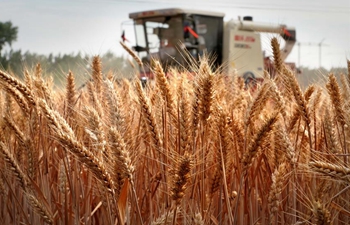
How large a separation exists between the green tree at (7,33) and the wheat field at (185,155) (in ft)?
131

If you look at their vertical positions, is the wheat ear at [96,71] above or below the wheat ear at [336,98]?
above

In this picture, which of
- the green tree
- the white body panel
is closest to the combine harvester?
the white body panel

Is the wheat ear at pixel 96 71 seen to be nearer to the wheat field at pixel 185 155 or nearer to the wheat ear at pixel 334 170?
the wheat field at pixel 185 155

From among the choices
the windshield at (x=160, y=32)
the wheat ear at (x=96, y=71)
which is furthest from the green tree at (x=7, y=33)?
the wheat ear at (x=96, y=71)

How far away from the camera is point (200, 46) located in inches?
598

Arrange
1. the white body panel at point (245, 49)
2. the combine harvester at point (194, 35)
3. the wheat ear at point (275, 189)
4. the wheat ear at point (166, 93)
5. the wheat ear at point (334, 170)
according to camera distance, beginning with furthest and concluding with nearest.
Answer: the white body panel at point (245, 49) < the combine harvester at point (194, 35) < the wheat ear at point (166, 93) < the wheat ear at point (275, 189) < the wheat ear at point (334, 170)

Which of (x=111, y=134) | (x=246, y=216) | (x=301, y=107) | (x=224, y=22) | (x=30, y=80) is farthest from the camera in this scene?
(x=224, y=22)

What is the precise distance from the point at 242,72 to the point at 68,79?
1379 cm

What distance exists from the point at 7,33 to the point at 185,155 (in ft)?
138

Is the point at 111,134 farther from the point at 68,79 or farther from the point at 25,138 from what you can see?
the point at 68,79

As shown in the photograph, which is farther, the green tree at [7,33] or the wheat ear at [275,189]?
the green tree at [7,33]

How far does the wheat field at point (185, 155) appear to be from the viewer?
5.47 ft

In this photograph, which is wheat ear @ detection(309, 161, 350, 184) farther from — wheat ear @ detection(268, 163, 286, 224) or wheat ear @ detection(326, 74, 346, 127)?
wheat ear @ detection(326, 74, 346, 127)

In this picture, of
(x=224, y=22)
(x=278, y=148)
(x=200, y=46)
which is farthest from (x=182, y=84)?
(x=224, y=22)
